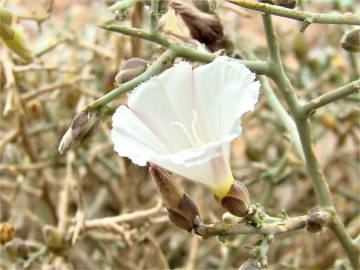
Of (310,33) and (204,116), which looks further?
(310,33)

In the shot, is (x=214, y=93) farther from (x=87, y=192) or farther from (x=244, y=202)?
(x=87, y=192)

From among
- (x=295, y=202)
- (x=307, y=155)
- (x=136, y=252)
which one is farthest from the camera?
(x=295, y=202)

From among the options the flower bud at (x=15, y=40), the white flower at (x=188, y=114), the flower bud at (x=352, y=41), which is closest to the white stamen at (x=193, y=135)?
the white flower at (x=188, y=114)

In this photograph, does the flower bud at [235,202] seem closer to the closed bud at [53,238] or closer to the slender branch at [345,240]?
the slender branch at [345,240]

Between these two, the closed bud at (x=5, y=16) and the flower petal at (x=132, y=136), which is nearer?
the flower petal at (x=132, y=136)

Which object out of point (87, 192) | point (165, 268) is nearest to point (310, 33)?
point (87, 192)

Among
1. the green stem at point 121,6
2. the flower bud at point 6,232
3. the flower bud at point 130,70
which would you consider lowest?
the flower bud at point 6,232

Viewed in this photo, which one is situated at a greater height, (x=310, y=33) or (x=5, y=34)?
(x=5, y=34)
